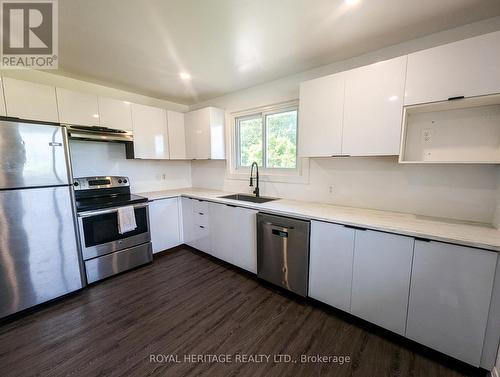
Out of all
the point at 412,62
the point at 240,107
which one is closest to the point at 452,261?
the point at 412,62

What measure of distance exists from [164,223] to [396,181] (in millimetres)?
2949

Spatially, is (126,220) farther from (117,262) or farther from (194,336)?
(194,336)

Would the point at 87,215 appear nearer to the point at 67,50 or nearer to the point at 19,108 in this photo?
the point at 19,108

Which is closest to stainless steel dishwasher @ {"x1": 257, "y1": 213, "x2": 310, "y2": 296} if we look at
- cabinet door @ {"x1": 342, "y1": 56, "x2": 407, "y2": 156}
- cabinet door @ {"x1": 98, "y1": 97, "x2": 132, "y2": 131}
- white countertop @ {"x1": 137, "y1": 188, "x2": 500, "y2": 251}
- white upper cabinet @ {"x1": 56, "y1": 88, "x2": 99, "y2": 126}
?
white countertop @ {"x1": 137, "y1": 188, "x2": 500, "y2": 251}

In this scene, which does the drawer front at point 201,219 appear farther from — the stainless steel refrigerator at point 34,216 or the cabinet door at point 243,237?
the stainless steel refrigerator at point 34,216

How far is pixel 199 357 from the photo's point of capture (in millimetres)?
1484

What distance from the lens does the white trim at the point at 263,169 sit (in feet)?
8.42

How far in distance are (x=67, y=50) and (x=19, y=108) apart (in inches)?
30.1

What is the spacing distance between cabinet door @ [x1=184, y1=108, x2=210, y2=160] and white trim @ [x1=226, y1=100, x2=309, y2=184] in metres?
0.34

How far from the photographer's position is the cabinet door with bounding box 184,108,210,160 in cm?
320

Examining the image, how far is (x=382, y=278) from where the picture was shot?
1.58m

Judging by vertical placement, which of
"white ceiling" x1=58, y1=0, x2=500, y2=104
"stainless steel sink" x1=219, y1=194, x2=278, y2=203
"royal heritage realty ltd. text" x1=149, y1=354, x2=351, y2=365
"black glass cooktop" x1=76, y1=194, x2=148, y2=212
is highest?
"white ceiling" x1=58, y1=0, x2=500, y2=104

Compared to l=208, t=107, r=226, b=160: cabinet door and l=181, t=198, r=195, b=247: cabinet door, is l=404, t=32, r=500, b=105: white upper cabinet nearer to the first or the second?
l=208, t=107, r=226, b=160: cabinet door

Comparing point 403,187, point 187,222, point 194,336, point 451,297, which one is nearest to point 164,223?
point 187,222
